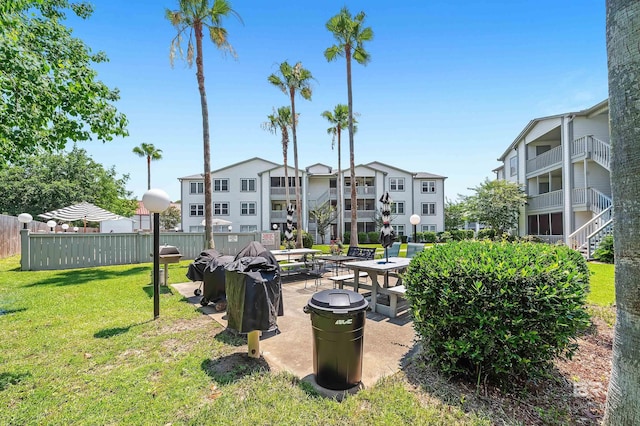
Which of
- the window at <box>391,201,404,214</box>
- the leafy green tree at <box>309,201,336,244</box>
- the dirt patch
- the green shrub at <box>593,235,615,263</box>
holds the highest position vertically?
the window at <box>391,201,404,214</box>

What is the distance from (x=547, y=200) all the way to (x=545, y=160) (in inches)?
114

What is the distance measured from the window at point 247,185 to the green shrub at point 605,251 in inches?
1113

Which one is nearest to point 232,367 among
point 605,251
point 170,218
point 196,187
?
point 605,251

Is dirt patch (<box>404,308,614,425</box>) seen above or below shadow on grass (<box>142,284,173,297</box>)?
above

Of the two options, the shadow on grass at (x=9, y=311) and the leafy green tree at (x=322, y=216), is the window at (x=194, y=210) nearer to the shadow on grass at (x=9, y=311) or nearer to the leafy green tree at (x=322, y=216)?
the leafy green tree at (x=322, y=216)

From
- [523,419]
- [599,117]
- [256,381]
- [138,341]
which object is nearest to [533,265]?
[523,419]

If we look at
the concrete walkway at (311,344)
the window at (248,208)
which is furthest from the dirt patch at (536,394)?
the window at (248,208)

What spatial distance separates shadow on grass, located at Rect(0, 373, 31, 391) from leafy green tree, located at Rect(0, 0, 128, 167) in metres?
4.30

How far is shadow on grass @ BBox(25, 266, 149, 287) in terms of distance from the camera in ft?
31.1

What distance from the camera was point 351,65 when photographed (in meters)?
17.8

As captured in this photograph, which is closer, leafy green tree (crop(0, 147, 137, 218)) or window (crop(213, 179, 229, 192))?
leafy green tree (crop(0, 147, 137, 218))

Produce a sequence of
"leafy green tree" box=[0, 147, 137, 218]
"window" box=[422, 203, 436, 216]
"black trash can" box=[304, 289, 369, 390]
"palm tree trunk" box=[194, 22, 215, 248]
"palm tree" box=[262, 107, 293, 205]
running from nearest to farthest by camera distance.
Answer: "black trash can" box=[304, 289, 369, 390]
"palm tree trunk" box=[194, 22, 215, 248]
"palm tree" box=[262, 107, 293, 205]
"leafy green tree" box=[0, 147, 137, 218]
"window" box=[422, 203, 436, 216]

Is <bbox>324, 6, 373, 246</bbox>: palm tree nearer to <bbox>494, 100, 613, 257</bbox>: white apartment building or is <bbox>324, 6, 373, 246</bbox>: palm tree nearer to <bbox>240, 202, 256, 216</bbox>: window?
<bbox>494, 100, 613, 257</bbox>: white apartment building

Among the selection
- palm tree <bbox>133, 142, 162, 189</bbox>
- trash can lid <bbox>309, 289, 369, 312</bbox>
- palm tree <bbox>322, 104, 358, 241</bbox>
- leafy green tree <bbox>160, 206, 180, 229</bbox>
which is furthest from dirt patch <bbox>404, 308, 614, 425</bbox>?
leafy green tree <bbox>160, 206, 180, 229</bbox>
